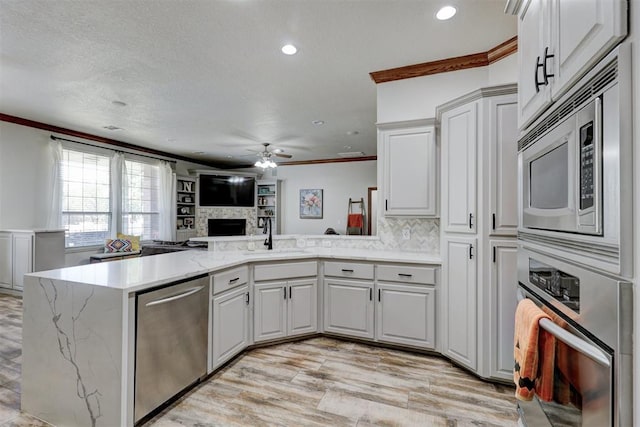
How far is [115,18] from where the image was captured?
234 centimetres

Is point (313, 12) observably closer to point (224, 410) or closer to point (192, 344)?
point (192, 344)

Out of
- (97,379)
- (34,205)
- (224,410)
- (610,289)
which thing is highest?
(34,205)

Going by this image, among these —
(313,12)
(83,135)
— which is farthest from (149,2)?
(83,135)

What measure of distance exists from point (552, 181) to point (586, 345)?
504 millimetres

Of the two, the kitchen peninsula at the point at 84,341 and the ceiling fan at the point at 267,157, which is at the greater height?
the ceiling fan at the point at 267,157

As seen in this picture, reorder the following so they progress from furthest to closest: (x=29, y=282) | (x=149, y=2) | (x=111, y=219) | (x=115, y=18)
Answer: (x=111, y=219) → (x=115, y=18) → (x=149, y=2) → (x=29, y=282)

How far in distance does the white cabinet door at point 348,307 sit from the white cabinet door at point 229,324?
2.72 feet

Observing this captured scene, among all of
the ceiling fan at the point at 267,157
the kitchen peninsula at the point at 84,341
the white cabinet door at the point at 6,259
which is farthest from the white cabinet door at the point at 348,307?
the white cabinet door at the point at 6,259

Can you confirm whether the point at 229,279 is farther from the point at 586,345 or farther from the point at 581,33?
the point at 581,33

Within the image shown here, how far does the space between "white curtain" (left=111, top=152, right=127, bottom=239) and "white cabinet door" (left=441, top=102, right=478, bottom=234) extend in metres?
6.36

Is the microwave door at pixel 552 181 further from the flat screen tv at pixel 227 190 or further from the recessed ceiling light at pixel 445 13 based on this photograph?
the flat screen tv at pixel 227 190

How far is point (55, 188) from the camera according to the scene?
5.31 metres

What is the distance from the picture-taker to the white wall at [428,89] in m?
2.92

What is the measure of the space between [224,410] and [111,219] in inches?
225
